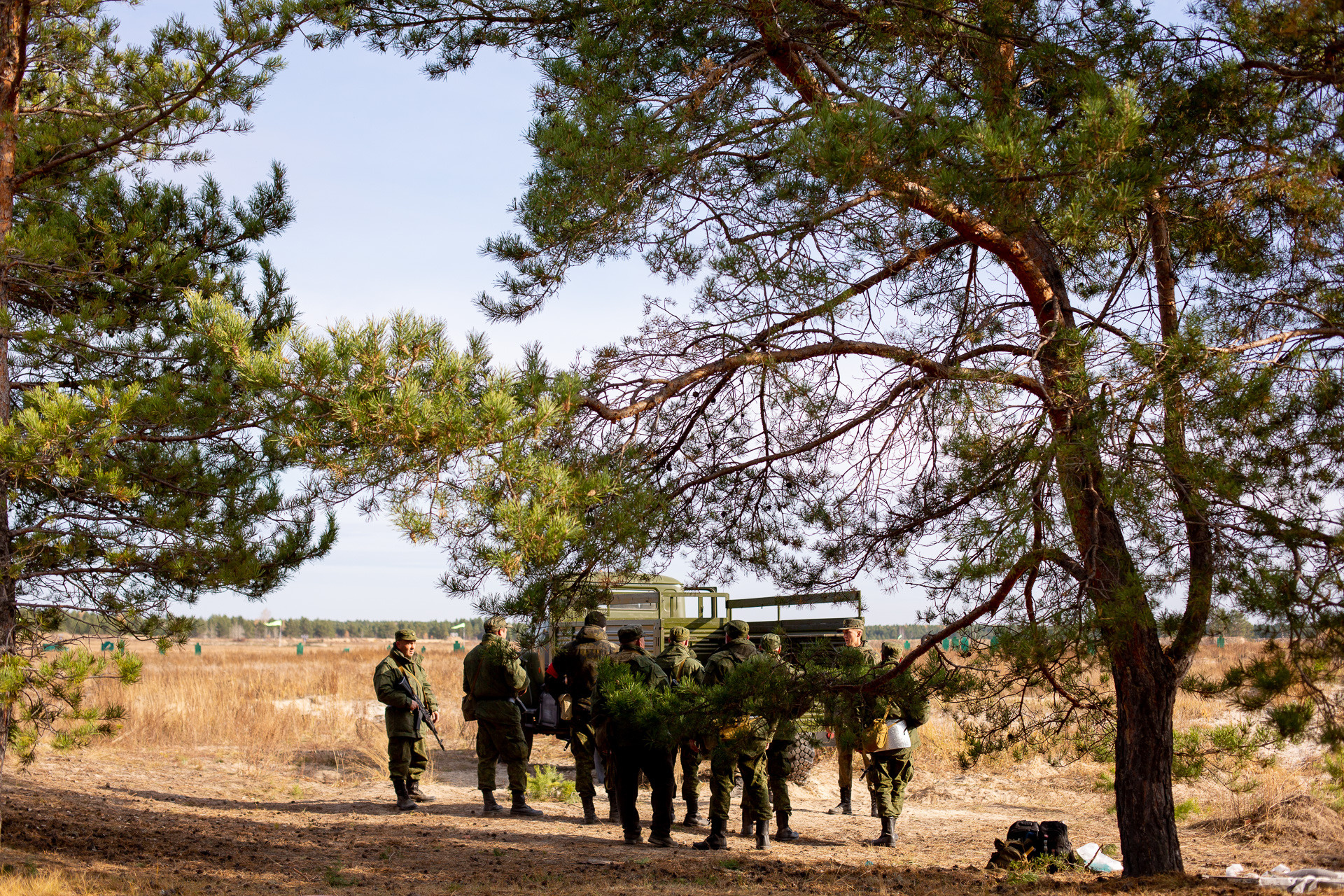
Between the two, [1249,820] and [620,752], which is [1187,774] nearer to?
[1249,820]

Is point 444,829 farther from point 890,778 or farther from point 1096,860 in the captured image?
point 1096,860

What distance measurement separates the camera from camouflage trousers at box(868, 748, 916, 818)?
27.7ft

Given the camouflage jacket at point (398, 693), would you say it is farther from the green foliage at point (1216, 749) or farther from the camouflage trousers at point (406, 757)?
the green foliage at point (1216, 749)

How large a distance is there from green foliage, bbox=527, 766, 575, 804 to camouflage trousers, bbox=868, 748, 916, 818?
11.5 feet

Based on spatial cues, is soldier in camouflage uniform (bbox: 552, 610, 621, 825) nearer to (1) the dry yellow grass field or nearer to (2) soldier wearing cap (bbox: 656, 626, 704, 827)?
(1) the dry yellow grass field

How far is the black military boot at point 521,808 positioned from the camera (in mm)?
9492

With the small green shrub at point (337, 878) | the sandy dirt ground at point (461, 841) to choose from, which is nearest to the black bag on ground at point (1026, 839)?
the sandy dirt ground at point (461, 841)

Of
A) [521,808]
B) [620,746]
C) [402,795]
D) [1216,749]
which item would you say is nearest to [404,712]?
[402,795]

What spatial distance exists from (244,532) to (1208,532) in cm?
606

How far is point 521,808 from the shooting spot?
951 centimetres

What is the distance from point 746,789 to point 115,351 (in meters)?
6.04

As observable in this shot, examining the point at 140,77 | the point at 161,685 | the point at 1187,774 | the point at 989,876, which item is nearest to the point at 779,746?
the point at 989,876

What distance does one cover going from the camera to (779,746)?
8.42 metres

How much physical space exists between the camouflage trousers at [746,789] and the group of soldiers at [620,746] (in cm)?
1
